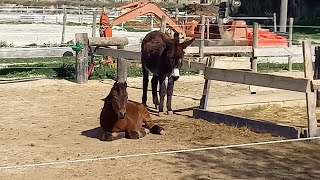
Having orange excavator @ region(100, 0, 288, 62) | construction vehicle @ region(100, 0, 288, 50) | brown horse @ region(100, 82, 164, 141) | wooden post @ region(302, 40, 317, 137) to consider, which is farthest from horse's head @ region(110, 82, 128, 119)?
orange excavator @ region(100, 0, 288, 62)

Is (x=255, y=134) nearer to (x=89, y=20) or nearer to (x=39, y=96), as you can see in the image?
(x=39, y=96)

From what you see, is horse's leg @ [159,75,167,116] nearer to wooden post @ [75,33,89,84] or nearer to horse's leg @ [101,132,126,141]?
horse's leg @ [101,132,126,141]

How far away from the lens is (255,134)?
30.1 feet

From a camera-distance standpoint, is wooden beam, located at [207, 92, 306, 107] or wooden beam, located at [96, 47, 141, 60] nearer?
wooden beam, located at [207, 92, 306, 107]

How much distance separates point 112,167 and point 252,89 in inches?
224

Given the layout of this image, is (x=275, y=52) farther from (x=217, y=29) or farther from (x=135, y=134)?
(x=135, y=134)

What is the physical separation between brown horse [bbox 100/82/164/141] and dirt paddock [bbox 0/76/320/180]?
140mm

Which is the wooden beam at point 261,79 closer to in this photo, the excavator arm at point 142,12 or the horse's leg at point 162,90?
the horse's leg at point 162,90

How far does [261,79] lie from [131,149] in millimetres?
2427

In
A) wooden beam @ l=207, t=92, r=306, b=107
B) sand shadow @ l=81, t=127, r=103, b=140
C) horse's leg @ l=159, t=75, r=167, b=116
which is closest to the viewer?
sand shadow @ l=81, t=127, r=103, b=140

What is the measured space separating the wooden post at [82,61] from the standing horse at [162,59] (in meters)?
3.32

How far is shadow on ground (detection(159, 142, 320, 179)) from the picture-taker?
22.6ft

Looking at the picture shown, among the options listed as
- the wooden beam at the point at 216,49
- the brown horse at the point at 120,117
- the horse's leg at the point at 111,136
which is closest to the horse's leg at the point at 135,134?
the brown horse at the point at 120,117

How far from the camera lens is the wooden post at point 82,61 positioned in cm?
1505
